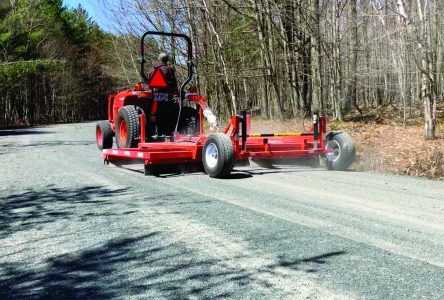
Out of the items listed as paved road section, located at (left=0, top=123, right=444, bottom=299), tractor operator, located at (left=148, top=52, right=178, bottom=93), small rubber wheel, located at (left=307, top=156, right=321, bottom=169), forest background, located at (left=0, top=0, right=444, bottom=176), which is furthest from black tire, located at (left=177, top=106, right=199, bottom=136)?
forest background, located at (left=0, top=0, right=444, bottom=176)

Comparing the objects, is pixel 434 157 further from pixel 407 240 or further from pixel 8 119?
pixel 8 119

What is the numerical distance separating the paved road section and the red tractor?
628 millimetres

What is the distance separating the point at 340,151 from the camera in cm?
881

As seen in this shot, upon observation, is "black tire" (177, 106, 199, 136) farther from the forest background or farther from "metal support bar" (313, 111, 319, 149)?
the forest background

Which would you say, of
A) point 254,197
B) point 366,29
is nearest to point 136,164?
point 254,197

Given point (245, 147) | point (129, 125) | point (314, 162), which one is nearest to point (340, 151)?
point (314, 162)

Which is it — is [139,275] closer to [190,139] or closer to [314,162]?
[190,139]

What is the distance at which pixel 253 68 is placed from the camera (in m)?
19.8

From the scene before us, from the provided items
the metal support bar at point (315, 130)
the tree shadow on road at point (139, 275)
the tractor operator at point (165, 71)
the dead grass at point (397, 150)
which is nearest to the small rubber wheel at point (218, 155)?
the metal support bar at point (315, 130)

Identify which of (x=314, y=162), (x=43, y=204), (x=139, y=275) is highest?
(x=314, y=162)

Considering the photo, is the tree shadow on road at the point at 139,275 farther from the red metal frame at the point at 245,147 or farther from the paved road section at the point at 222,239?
the red metal frame at the point at 245,147

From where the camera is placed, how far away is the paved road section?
10.6ft

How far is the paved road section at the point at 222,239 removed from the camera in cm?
324

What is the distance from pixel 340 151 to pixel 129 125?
4265 millimetres
